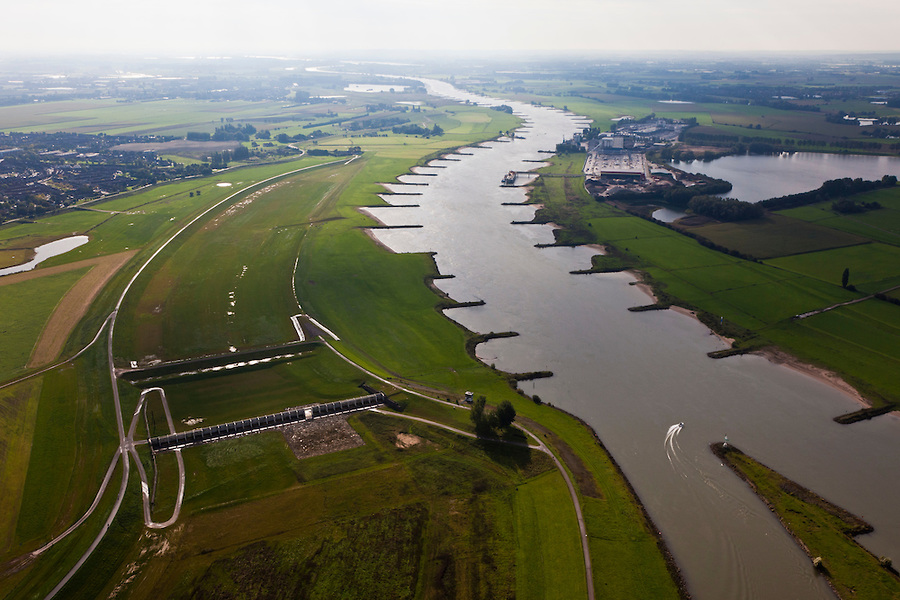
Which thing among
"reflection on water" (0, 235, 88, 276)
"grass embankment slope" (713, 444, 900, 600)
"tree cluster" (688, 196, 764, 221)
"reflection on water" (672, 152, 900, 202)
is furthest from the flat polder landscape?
"reflection on water" (672, 152, 900, 202)

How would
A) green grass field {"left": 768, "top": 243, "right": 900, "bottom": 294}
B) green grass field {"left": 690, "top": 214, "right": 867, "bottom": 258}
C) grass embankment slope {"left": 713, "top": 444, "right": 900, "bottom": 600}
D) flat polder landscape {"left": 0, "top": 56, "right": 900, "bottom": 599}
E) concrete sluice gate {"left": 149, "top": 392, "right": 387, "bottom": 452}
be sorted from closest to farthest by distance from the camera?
grass embankment slope {"left": 713, "top": 444, "right": 900, "bottom": 600} → flat polder landscape {"left": 0, "top": 56, "right": 900, "bottom": 599} → concrete sluice gate {"left": 149, "top": 392, "right": 387, "bottom": 452} → green grass field {"left": 768, "top": 243, "right": 900, "bottom": 294} → green grass field {"left": 690, "top": 214, "right": 867, "bottom": 258}

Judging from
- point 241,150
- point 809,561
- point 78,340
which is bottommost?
point 809,561

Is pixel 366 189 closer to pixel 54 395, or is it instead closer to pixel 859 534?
pixel 54 395

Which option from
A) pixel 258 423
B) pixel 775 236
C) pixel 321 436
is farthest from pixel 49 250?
pixel 775 236

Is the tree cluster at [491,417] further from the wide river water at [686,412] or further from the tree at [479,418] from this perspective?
the wide river water at [686,412]

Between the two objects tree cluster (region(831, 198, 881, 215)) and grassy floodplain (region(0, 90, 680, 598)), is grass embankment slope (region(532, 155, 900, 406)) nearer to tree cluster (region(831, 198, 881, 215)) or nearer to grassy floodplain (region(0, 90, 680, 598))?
tree cluster (region(831, 198, 881, 215))

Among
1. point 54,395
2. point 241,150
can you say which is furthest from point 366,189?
point 54,395

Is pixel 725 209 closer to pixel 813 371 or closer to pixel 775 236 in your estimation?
pixel 775 236
